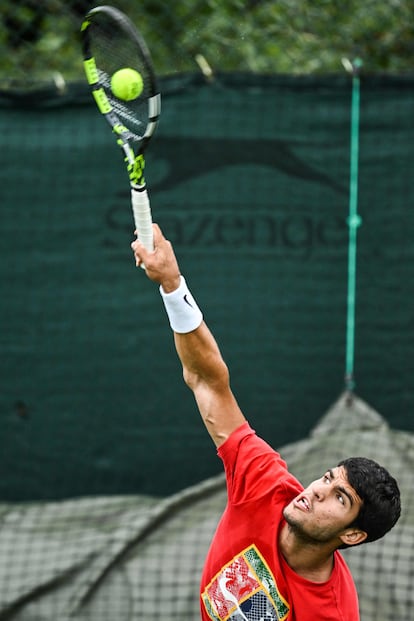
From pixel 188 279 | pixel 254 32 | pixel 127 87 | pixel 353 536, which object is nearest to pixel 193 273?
pixel 188 279

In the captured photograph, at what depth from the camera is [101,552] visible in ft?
14.9

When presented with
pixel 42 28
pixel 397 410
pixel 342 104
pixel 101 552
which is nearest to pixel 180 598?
pixel 101 552

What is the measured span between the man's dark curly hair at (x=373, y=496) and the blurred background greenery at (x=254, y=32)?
135 inches

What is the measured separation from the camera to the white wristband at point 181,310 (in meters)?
2.81

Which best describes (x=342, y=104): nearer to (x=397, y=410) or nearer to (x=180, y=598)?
(x=397, y=410)

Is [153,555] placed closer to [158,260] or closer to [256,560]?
[256,560]

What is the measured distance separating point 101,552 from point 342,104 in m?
2.50

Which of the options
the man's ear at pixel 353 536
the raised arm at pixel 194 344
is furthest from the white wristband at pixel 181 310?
the man's ear at pixel 353 536

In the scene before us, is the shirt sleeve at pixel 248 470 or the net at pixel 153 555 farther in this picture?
the net at pixel 153 555

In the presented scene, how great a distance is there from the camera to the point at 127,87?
2871 mm

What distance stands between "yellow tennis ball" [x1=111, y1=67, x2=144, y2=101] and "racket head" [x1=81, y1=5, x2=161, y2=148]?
0.05 feet

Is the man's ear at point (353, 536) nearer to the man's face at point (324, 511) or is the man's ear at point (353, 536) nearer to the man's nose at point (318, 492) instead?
the man's face at point (324, 511)

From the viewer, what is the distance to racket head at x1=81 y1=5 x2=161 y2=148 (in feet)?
9.20

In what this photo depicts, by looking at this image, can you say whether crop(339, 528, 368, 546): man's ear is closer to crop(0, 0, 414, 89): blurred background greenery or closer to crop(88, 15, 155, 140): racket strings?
crop(88, 15, 155, 140): racket strings
